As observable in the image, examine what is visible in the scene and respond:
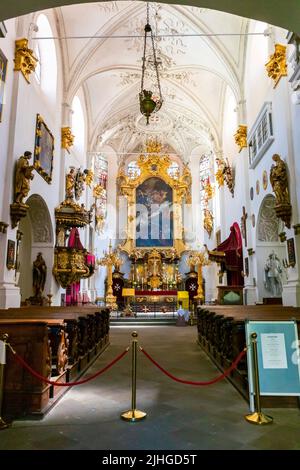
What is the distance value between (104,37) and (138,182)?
10.2m

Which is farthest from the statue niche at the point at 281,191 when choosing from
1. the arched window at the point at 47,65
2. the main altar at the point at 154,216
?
the main altar at the point at 154,216

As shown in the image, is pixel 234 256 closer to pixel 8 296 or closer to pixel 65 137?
pixel 65 137

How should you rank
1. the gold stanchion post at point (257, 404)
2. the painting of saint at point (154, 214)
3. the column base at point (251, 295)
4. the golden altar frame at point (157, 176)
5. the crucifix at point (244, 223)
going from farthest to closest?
the golden altar frame at point (157, 176) → the painting of saint at point (154, 214) → the crucifix at point (244, 223) → the column base at point (251, 295) → the gold stanchion post at point (257, 404)

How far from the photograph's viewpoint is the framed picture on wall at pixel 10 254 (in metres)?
7.84

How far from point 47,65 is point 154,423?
11731 millimetres

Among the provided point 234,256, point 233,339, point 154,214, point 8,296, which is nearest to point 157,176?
point 154,214

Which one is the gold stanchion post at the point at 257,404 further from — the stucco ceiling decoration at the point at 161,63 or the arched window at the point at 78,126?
the arched window at the point at 78,126

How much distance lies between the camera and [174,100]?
1778 centimetres

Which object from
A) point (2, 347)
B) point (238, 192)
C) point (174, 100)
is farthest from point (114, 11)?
point (2, 347)

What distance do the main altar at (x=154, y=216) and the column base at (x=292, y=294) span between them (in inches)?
458

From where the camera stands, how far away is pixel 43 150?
1069 centimetres

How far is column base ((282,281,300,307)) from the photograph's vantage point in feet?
25.4

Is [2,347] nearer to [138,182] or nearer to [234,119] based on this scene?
[234,119]

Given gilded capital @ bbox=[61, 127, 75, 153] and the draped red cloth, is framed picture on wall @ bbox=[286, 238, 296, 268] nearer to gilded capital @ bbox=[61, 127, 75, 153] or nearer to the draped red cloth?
the draped red cloth
